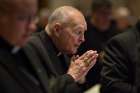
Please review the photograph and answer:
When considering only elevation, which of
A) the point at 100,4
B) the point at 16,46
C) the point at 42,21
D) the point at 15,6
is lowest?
the point at 42,21

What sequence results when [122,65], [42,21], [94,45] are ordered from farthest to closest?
[42,21] < [94,45] < [122,65]

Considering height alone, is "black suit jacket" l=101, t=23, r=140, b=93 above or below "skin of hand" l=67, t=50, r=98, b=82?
below

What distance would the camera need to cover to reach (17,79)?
269 centimetres

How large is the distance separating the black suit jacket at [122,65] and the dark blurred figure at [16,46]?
1.34 meters

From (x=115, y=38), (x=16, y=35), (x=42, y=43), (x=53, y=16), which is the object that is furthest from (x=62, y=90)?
(x=115, y=38)

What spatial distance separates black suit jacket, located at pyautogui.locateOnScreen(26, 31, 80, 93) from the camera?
10.6 ft

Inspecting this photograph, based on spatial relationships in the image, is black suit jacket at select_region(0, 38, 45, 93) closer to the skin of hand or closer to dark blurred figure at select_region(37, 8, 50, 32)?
the skin of hand

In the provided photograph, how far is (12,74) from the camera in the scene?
8.79 feet

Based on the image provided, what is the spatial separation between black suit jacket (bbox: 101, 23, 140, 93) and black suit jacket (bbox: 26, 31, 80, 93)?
0.73 metres

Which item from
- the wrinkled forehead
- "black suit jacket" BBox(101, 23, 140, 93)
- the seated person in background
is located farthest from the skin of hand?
the wrinkled forehead

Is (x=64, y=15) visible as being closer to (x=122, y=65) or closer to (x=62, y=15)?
(x=62, y=15)

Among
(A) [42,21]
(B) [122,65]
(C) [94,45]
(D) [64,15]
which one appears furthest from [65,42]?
(A) [42,21]

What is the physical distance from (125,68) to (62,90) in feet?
3.15

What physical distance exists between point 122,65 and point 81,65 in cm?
74
